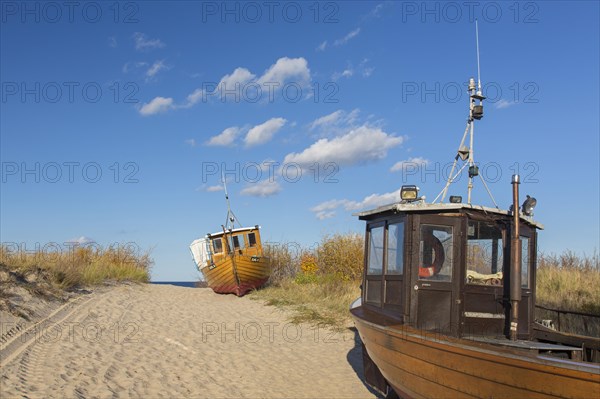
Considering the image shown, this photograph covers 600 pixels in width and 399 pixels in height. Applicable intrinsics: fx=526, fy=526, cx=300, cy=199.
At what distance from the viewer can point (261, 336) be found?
1270 cm

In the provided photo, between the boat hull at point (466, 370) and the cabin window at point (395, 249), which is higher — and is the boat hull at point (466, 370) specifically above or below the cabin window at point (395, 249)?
below

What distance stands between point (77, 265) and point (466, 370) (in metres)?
16.7

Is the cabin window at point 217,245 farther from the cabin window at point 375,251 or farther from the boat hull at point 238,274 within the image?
the cabin window at point 375,251

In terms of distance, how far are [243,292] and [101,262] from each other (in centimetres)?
589

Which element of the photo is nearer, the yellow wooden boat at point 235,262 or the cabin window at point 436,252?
the cabin window at point 436,252

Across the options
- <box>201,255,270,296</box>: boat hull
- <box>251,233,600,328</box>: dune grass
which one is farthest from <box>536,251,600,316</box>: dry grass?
<box>201,255,270,296</box>: boat hull

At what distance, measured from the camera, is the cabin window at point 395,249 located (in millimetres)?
6699

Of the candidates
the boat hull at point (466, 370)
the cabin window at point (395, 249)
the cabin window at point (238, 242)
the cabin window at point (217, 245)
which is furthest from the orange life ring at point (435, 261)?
the cabin window at point (217, 245)

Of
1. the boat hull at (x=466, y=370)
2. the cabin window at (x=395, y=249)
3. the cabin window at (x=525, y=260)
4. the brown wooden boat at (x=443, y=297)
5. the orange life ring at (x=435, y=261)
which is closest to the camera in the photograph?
the boat hull at (x=466, y=370)

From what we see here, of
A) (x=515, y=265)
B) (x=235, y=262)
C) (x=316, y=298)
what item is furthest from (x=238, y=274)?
(x=515, y=265)

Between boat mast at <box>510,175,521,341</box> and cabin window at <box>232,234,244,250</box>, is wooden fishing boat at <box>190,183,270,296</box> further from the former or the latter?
boat mast at <box>510,175,521,341</box>

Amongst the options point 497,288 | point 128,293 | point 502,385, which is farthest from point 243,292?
point 502,385

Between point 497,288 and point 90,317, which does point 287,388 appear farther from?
point 90,317

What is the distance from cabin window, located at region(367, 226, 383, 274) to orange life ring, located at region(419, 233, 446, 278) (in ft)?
2.92
